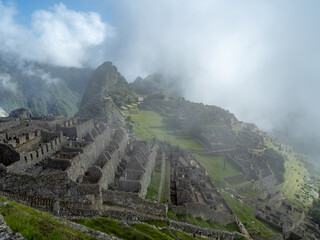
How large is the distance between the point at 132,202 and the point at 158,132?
55615mm

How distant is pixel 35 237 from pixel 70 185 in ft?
29.0

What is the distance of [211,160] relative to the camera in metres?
65.1

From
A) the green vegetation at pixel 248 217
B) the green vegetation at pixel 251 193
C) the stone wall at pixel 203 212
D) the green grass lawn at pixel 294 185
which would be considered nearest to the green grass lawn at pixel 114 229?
the stone wall at pixel 203 212

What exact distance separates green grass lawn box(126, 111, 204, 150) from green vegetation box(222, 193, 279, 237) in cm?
2863

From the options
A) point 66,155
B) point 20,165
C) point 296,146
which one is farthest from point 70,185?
point 296,146

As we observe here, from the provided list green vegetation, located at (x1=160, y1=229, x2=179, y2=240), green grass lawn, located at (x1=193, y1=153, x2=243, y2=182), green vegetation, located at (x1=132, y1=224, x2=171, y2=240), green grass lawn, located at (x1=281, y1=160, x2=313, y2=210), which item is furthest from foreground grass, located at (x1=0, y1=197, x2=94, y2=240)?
green grass lawn, located at (x1=281, y1=160, x2=313, y2=210)

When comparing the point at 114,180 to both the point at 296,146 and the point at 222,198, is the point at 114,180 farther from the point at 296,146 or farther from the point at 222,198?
the point at 296,146

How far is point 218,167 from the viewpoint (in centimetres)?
6044

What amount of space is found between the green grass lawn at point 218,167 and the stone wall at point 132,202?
31147mm

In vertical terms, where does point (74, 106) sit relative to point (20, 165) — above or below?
above

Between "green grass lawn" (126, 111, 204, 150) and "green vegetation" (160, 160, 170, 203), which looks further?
"green grass lawn" (126, 111, 204, 150)

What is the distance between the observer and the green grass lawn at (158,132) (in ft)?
226

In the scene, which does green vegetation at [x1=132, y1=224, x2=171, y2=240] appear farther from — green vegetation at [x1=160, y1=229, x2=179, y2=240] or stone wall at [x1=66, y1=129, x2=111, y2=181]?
stone wall at [x1=66, y1=129, x2=111, y2=181]

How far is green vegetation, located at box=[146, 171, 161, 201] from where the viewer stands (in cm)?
2839
